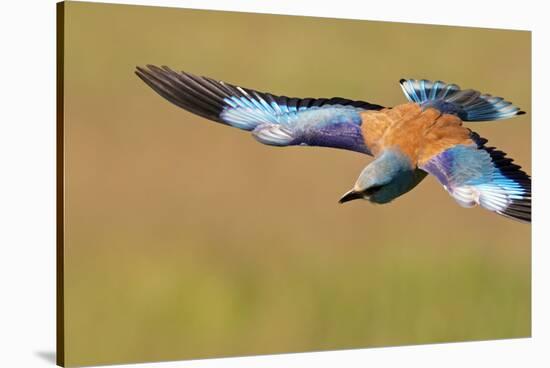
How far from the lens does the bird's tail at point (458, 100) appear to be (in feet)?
22.9

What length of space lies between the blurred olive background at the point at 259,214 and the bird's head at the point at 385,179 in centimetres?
6

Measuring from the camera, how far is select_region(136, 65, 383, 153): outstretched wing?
6.30 meters

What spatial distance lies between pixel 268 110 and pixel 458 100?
3.93ft

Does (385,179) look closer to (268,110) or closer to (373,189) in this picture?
(373,189)

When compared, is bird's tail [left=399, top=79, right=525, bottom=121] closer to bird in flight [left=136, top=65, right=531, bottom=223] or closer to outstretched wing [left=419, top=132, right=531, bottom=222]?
bird in flight [left=136, top=65, right=531, bottom=223]

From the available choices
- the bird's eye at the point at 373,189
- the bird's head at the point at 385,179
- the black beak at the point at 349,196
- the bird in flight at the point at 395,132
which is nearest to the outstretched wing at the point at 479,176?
the bird in flight at the point at 395,132

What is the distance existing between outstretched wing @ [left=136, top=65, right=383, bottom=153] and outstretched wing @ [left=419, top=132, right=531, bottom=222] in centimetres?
46

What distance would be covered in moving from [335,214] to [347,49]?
0.91 meters

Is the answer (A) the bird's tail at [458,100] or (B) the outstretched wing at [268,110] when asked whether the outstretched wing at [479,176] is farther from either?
(B) the outstretched wing at [268,110]

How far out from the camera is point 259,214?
256 inches

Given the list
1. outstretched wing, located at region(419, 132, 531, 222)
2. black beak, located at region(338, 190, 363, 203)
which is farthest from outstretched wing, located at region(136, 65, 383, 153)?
outstretched wing, located at region(419, 132, 531, 222)

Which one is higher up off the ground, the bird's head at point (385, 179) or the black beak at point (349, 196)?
the bird's head at point (385, 179)

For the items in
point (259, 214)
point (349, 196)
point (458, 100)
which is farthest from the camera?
point (458, 100)

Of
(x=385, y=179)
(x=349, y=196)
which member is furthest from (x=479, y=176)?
(x=349, y=196)
